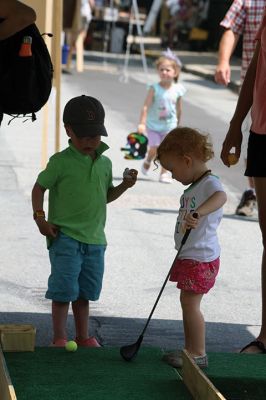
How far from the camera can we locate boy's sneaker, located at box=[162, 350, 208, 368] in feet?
19.5

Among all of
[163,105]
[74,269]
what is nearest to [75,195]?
[74,269]

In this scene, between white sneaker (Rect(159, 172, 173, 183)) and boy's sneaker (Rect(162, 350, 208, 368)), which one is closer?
boy's sneaker (Rect(162, 350, 208, 368))

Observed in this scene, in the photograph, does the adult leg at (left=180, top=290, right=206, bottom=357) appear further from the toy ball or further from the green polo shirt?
the toy ball

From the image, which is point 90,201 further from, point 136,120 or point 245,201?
point 136,120

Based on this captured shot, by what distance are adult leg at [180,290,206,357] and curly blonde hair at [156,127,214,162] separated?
691 mm

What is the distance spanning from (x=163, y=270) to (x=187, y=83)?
19.4m

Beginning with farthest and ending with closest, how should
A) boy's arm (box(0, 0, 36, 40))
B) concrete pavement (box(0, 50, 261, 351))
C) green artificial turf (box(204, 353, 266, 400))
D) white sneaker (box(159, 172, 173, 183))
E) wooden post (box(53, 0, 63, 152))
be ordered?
white sneaker (box(159, 172, 173, 183)), wooden post (box(53, 0, 63, 152)), concrete pavement (box(0, 50, 261, 351)), green artificial turf (box(204, 353, 266, 400)), boy's arm (box(0, 0, 36, 40))

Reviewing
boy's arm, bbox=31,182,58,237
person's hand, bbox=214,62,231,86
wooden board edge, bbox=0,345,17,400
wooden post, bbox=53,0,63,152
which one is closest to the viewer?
wooden board edge, bbox=0,345,17,400

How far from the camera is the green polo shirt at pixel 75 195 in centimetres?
621

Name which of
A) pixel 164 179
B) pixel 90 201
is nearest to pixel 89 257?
pixel 90 201

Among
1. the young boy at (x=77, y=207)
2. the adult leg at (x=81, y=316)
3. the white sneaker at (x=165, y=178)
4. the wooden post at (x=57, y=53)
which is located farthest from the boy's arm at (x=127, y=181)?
the white sneaker at (x=165, y=178)

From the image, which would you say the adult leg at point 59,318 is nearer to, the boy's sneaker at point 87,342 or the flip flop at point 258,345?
the boy's sneaker at point 87,342

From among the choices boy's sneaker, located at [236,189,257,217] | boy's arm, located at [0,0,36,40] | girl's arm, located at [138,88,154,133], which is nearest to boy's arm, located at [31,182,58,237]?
boy's arm, located at [0,0,36,40]

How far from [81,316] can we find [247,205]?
4976mm
